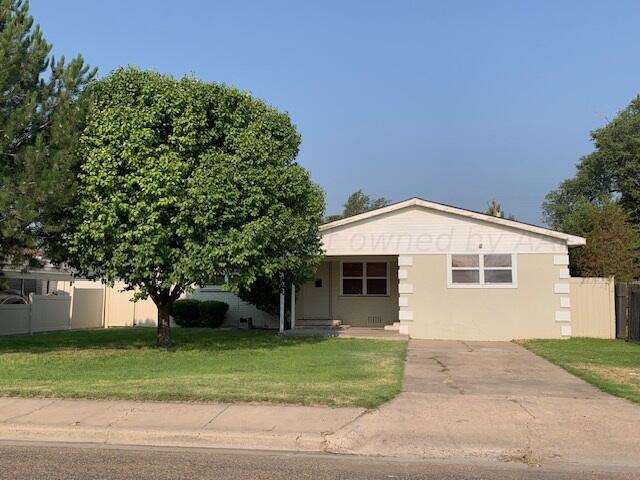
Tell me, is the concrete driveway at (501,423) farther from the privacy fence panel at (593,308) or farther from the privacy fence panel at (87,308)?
the privacy fence panel at (87,308)

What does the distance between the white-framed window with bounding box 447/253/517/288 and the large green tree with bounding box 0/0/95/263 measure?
11542 millimetres

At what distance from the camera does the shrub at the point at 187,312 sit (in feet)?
80.6

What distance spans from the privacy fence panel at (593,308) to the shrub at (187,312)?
45.6ft

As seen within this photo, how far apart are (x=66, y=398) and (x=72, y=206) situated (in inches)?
240

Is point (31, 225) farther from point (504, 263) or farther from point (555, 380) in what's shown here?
point (504, 263)

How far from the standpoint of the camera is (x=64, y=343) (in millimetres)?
17797

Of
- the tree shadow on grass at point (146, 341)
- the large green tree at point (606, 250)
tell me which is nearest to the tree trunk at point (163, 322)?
the tree shadow on grass at point (146, 341)

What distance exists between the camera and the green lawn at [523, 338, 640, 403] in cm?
1042

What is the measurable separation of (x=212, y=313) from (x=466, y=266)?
10515 millimetres

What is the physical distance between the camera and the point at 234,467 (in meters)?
6.10

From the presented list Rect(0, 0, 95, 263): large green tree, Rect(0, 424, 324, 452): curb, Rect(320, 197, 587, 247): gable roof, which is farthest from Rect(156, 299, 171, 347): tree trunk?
Rect(0, 424, 324, 452): curb

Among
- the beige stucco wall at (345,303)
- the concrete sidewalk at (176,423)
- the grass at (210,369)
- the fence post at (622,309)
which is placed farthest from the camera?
the beige stucco wall at (345,303)

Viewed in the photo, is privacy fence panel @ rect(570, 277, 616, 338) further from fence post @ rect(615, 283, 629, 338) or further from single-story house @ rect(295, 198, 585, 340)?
single-story house @ rect(295, 198, 585, 340)

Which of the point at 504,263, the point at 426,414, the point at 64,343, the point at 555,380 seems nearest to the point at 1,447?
the point at 426,414
